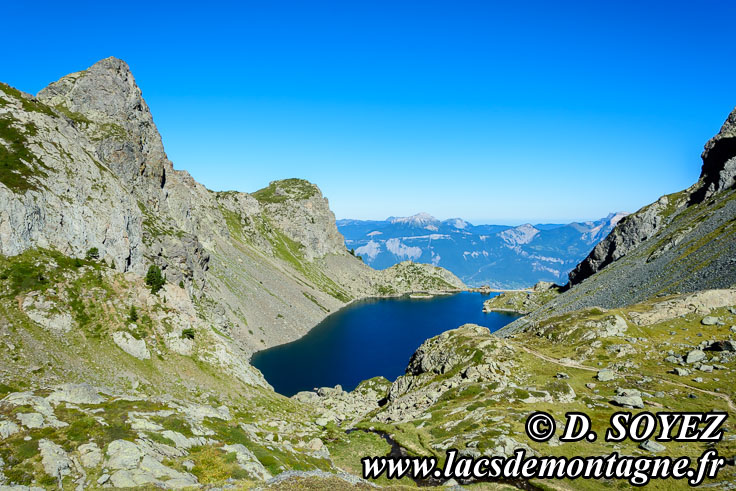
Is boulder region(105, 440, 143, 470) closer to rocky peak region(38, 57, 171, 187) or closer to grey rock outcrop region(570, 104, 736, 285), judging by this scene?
rocky peak region(38, 57, 171, 187)

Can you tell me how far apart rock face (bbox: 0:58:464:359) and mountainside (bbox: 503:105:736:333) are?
105 meters

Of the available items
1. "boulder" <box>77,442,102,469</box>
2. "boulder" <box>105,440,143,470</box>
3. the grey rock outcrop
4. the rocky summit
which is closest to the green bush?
the rocky summit

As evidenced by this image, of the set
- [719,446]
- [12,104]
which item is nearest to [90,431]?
[719,446]

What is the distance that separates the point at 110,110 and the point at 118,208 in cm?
6193

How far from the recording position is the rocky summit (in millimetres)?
24125

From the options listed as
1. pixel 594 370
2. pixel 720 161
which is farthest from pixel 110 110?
pixel 720 161

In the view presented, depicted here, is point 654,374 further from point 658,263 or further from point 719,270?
point 658,263

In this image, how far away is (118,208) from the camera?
3317 inches

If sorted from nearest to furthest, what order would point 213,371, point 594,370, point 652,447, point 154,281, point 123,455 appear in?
1. point 123,455
2. point 652,447
3. point 594,370
4. point 213,371
5. point 154,281

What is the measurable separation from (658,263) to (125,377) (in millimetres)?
132347

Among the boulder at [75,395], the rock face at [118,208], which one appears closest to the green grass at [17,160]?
the rock face at [118,208]

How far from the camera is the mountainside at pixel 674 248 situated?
3506 inches

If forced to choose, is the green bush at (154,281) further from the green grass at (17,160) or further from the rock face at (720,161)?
the rock face at (720,161)

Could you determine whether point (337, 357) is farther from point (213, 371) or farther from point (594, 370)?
point (594, 370)
